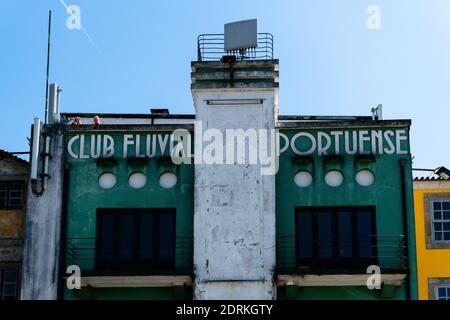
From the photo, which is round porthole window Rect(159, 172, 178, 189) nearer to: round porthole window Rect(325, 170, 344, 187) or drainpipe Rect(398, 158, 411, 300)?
round porthole window Rect(325, 170, 344, 187)

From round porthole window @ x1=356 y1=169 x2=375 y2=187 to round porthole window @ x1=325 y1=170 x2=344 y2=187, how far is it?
0.61 meters

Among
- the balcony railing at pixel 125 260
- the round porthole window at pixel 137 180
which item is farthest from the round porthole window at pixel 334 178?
the round porthole window at pixel 137 180

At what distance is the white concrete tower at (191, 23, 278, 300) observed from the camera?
32219 mm

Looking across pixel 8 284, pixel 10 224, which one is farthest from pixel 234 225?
pixel 8 284

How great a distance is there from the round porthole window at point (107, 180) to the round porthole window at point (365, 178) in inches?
349

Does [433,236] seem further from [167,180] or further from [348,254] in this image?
[167,180]

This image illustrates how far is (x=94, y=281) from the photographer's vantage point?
106ft

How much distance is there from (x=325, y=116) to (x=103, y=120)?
9455 mm

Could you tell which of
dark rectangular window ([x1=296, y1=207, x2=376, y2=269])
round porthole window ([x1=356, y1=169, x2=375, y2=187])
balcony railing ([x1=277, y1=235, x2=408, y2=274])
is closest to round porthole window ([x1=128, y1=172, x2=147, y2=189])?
balcony railing ([x1=277, y1=235, x2=408, y2=274])

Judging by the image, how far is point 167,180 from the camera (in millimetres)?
33906

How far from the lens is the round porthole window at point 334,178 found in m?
33.6

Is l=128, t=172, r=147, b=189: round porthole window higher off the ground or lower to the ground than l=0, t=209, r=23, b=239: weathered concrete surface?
higher

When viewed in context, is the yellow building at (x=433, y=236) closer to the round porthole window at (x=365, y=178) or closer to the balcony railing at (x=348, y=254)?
the round porthole window at (x=365, y=178)

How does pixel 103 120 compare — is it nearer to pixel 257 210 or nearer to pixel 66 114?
pixel 66 114
